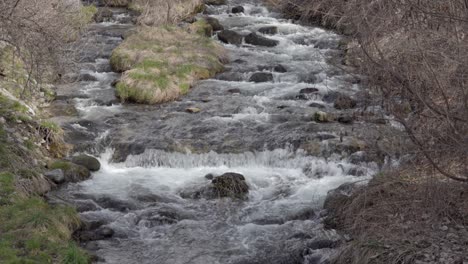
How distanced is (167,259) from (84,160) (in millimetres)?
4695

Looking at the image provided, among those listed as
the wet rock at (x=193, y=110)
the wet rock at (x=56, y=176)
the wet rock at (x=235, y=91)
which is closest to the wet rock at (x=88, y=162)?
the wet rock at (x=56, y=176)

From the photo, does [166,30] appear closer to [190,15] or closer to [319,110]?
[190,15]

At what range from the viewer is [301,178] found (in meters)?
14.3

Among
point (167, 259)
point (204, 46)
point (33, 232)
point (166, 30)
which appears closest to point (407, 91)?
point (167, 259)

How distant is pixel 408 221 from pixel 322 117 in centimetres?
687

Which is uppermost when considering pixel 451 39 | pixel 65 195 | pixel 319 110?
pixel 451 39

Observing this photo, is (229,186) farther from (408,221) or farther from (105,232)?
(408,221)

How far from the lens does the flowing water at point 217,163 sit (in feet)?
37.6

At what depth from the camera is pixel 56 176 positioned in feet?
44.2

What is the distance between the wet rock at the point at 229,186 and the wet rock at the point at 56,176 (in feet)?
10.7

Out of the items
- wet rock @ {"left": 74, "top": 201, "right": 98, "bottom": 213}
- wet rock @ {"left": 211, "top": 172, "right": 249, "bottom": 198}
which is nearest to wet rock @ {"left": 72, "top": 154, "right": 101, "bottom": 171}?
wet rock @ {"left": 74, "top": 201, "right": 98, "bottom": 213}

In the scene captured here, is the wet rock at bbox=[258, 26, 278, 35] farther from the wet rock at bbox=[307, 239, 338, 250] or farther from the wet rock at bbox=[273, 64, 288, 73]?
the wet rock at bbox=[307, 239, 338, 250]

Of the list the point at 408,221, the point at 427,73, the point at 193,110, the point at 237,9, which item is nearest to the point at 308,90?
the point at 193,110

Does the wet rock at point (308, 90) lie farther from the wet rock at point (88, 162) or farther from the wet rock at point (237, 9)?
the wet rock at point (237, 9)
